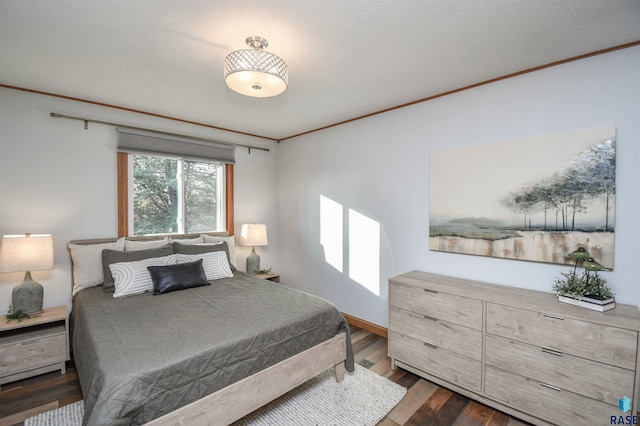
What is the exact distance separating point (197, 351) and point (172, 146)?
2691 millimetres

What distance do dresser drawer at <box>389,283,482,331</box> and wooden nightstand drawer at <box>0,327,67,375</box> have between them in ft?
9.34

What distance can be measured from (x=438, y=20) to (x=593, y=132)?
4.44 feet

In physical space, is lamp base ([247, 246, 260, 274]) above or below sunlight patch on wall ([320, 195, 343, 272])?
below

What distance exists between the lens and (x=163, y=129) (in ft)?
11.5

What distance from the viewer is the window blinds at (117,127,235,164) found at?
3215 mm

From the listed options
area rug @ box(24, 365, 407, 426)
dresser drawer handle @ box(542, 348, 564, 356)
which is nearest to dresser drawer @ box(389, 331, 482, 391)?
area rug @ box(24, 365, 407, 426)

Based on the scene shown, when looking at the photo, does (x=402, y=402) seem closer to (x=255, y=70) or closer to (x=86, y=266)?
(x=255, y=70)

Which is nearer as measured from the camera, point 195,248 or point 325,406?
point 325,406

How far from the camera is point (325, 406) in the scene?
2.12 m

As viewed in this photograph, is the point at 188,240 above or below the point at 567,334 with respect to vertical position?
above

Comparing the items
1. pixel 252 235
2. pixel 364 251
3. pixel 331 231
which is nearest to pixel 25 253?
pixel 252 235

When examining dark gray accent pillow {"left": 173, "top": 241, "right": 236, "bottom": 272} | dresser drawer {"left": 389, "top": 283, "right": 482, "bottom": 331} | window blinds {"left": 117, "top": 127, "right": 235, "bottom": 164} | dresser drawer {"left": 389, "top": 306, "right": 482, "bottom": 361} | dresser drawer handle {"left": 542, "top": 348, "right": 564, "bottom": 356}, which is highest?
window blinds {"left": 117, "top": 127, "right": 235, "bottom": 164}

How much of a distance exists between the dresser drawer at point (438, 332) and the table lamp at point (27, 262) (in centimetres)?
302

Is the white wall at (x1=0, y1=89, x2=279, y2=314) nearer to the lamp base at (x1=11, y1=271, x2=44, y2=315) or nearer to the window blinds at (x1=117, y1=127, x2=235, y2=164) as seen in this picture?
the window blinds at (x1=117, y1=127, x2=235, y2=164)
